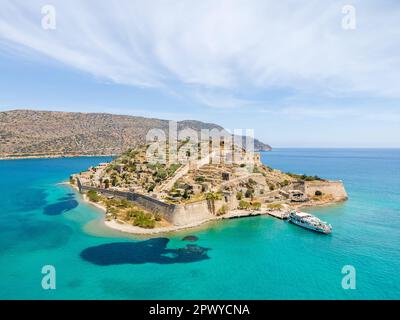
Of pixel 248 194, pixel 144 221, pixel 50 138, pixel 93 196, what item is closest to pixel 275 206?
pixel 248 194

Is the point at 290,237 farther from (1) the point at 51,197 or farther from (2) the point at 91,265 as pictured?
(1) the point at 51,197

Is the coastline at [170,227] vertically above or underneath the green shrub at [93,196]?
underneath

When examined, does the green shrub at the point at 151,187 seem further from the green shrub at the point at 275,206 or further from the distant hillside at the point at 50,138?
the distant hillside at the point at 50,138

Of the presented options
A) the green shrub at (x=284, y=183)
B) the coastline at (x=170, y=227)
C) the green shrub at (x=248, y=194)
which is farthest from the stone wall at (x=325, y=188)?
the green shrub at (x=248, y=194)

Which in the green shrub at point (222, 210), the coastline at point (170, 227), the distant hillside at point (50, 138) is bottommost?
the coastline at point (170, 227)

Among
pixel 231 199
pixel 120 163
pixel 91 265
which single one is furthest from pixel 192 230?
pixel 120 163

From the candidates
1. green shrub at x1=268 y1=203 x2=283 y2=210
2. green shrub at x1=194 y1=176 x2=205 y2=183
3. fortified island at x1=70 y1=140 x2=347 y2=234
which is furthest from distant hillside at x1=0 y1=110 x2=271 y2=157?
green shrub at x1=268 y1=203 x2=283 y2=210
